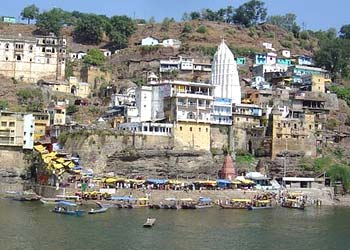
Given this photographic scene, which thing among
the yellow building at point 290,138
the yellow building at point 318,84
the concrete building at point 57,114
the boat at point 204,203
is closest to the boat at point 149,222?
the boat at point 204,203

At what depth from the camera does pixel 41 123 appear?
58.5m

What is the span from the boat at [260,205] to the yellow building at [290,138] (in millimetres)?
8120

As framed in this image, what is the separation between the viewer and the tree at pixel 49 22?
82356 mm

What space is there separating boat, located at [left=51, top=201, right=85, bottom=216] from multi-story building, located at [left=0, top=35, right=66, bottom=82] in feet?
80.1

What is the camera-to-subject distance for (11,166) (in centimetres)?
5453

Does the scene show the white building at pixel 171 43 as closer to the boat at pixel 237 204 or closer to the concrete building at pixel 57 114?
the concrete building at pixel 57 114

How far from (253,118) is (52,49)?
20.0m

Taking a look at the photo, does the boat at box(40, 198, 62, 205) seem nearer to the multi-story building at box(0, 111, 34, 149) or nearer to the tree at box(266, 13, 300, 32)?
the multi-story building at box(0, 111, 34, 149)

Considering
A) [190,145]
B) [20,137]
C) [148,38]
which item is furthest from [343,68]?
[20,137]

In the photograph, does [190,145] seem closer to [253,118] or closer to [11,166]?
[253,118]

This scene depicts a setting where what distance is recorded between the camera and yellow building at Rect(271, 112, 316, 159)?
2215 inches

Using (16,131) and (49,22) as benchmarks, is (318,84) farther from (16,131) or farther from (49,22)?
(49,22)

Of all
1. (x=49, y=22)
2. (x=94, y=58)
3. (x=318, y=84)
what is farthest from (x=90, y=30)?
(x=318, y=84)

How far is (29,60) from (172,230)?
34407 mm
